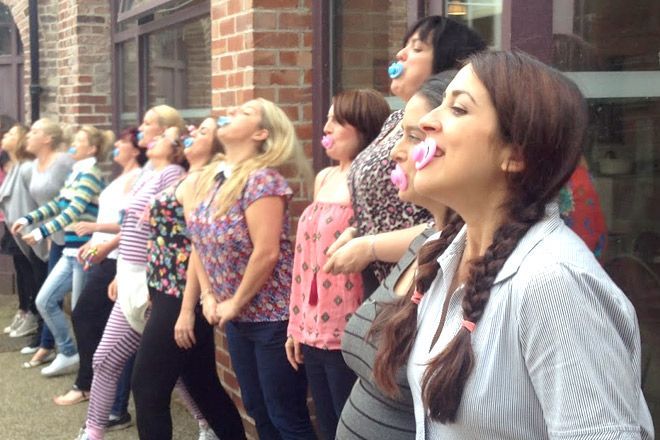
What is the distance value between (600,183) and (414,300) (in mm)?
1338

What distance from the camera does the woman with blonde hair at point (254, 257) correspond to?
13.2 feet

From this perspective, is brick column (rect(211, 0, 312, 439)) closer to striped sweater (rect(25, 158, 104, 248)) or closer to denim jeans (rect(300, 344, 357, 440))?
denim jeans (rect(300, 344, 357, 440))

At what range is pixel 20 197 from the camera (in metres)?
7.78

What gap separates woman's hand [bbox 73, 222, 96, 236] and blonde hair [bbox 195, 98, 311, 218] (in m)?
1.72

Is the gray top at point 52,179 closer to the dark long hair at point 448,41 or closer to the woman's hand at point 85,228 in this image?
the woman's hand at point 85,228

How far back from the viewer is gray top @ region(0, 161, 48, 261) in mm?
7785

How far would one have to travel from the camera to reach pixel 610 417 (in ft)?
5.16

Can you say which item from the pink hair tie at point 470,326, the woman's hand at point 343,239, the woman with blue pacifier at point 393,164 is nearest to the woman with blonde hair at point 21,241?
the woman's hand at point 343,239

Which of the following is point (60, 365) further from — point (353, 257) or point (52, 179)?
point (353, 257)

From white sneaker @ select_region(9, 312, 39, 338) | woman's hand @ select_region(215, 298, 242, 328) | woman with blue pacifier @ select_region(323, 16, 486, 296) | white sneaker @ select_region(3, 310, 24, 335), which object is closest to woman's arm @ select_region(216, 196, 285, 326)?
woman's hand @ select_region(215, 298, 242, 328)

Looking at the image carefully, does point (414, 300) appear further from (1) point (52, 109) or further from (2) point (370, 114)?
(1) point (52, 109)

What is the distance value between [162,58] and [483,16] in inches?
167

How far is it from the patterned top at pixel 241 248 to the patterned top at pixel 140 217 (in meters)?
0.79

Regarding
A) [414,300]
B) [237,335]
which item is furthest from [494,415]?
[237,335]
